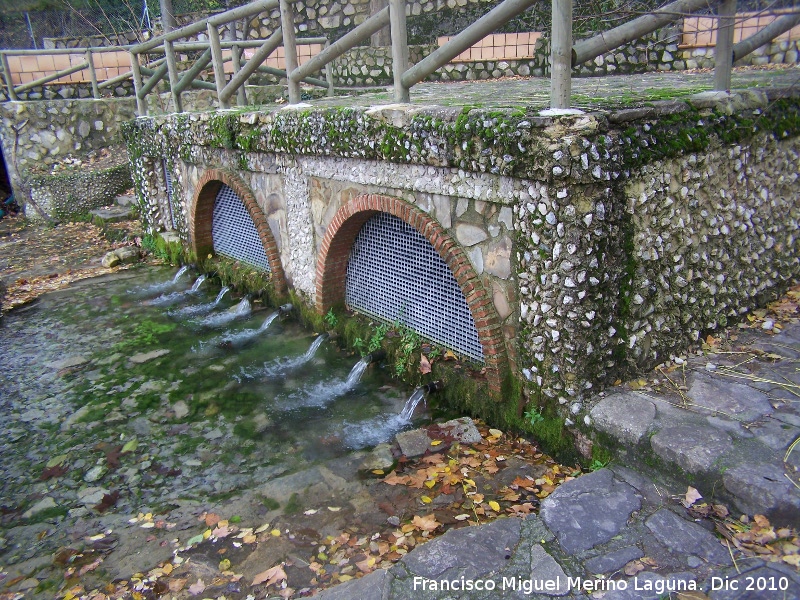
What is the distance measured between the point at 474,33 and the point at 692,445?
9.50 feet

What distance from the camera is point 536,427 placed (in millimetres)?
4242

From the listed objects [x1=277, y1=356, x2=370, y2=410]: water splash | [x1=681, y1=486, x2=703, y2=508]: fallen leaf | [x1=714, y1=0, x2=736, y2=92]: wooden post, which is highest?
[x1=714, y1=0, x2=736, y2=92]: wooden post

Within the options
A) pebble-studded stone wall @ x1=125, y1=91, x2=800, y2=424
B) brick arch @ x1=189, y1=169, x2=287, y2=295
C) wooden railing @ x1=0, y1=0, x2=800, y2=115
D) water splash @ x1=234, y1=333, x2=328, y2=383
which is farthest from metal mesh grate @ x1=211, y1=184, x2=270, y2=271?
pebble-studded stone wall @ x1=125, y1=91, x2=800, y2=424

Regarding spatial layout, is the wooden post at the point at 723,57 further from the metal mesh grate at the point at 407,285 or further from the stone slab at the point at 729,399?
the metal mesh grate at the point at 407,285

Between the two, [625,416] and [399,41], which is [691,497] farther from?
[399,41]

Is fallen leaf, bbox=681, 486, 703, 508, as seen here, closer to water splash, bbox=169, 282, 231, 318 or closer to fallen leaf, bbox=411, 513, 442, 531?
fallen leaf, bbox=411, 513, 442, 531

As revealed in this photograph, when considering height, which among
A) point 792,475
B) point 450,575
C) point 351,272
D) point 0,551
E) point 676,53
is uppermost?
point 676,53

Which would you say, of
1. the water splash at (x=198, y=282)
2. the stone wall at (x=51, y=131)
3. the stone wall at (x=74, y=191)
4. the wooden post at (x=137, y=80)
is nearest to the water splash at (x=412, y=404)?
the water splash at (x=198, y=282)

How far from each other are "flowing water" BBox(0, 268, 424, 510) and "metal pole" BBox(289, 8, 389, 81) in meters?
2.69

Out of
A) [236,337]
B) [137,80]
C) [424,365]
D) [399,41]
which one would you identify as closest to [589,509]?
[424,365]

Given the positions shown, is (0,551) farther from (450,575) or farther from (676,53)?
(676,53)

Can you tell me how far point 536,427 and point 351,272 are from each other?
9.29ft

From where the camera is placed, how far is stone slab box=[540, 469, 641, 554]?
310 centimetres

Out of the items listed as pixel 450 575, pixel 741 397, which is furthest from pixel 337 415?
pixel 741 397
